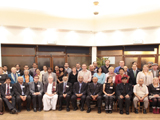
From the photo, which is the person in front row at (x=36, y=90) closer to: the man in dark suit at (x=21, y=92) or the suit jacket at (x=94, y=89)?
the man in dark suit at (x=21, y=92)

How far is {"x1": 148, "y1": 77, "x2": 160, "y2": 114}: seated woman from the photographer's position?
511 centimetres

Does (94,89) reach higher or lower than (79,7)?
lower

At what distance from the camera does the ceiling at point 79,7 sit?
5859 millimetres

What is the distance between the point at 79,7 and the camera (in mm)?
6504

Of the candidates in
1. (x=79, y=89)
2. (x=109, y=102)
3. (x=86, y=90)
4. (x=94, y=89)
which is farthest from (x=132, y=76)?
(x=79, y=89)

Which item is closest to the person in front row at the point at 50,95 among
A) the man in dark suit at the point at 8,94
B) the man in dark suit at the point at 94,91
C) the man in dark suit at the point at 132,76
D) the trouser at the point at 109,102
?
the man in dark suit at the point at 8,94

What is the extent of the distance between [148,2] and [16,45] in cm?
640

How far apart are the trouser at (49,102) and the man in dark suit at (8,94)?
0.99m

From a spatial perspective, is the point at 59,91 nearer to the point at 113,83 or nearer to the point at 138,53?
the point at 113,83

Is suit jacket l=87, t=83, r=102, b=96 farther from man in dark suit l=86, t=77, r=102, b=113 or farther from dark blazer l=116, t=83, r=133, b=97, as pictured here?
dark blazer l=116, t=83, r=133, b=97

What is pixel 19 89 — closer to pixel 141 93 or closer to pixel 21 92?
pixel 21 92

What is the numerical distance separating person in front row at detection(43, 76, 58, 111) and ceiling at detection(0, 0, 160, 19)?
9.71ft

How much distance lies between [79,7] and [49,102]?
4.02 metres

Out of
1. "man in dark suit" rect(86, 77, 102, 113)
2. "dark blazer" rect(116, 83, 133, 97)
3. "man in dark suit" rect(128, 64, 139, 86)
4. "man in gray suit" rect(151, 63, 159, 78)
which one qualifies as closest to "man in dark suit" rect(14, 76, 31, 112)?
"man in dark suit" rect(86, 77, 102, 113)
